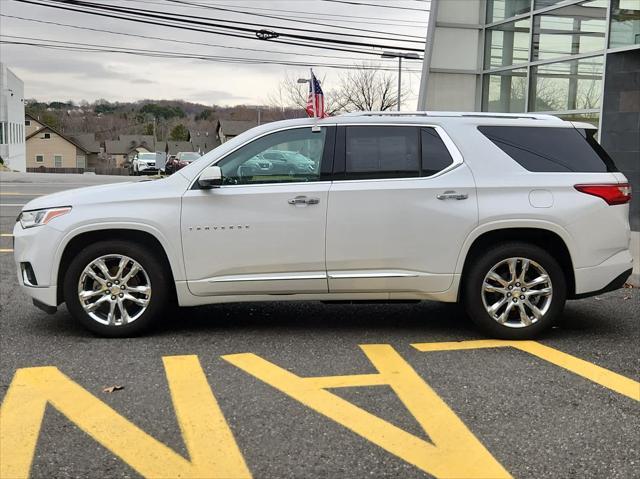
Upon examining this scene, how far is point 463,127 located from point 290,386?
8.42ft

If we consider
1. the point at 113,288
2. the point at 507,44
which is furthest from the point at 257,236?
the point at 507,44

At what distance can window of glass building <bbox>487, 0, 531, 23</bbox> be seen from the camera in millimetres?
14977

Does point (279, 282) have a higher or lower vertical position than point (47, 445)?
higher

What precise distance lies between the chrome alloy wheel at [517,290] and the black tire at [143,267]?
98.0 inches

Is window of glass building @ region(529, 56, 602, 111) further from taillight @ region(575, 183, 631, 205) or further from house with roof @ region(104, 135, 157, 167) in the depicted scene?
house with roof @ region(104, 135, 157, 167)

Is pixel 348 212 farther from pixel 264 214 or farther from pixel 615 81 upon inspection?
pixel 615 81

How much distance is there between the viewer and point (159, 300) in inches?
206

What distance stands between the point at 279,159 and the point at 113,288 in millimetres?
1623

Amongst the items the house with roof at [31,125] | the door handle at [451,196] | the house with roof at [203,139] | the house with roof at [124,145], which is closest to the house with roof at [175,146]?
Result: the house with roof at [203,139]

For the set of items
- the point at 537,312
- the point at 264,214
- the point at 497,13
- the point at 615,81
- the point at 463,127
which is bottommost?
the point at 537,312

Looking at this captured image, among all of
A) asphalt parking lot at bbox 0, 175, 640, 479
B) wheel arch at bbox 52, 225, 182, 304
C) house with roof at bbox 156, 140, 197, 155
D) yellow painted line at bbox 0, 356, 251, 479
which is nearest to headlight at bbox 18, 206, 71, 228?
wheel arch at bbox 52, 225, 182, 304

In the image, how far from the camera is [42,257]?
521 centimetres

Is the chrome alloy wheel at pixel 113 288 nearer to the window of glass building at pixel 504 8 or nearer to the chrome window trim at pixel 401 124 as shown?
the chrome window trim at pixel 401 124

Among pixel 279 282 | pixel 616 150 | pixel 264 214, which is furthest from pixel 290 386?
pixel 616 150
